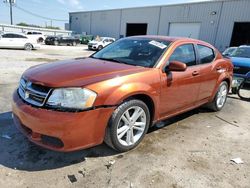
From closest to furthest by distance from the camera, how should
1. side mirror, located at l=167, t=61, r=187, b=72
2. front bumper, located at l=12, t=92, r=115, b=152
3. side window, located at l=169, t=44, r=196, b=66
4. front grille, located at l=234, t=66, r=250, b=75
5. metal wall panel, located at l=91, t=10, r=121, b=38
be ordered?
1. front bumper, located at l=12, t=92, r=115, b=152
2. side mirror, located at l=167, t=61, r=187, b=72
3. side window, located at l=169, t=44, r=196, b=66
4. front grille, located at l=234, t=66, r=250, b=75
5. metal wall panel, located at l=91, t=10, r=121, b=38

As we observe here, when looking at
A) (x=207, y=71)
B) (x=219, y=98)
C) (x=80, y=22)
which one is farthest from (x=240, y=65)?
(x=80, y=22)

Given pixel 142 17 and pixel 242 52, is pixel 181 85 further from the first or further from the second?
pixel 142 17

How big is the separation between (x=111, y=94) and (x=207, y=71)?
2488mm

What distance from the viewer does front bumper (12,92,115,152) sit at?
2.62m

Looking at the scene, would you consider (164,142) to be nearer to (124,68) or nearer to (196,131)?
(196,131)

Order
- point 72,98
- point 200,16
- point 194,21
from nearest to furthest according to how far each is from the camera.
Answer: point 72,98
point 200,16
point 194,21

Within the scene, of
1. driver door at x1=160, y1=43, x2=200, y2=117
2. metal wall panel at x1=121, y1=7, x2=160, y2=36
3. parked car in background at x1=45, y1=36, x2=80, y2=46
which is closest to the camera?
driver door at x1=160, y1=43, x2=200, y2=117

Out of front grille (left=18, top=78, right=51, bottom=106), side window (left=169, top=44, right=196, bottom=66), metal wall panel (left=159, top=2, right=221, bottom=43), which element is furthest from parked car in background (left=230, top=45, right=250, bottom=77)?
metal wall panel (left=159, top=2, right=221, bottom=43)

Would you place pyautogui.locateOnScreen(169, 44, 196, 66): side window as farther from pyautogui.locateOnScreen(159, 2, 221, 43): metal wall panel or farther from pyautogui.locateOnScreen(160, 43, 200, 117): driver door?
pyautogui.locateOnScreen(159, 2, 221, 43): metal wall panel

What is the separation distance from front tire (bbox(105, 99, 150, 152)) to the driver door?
433 mm

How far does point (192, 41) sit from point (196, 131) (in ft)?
5.47

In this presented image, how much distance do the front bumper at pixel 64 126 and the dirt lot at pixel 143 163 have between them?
0.35 meters

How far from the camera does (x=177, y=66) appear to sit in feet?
11.4

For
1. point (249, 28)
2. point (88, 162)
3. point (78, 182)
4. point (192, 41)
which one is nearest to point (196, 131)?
point (192, 41)
